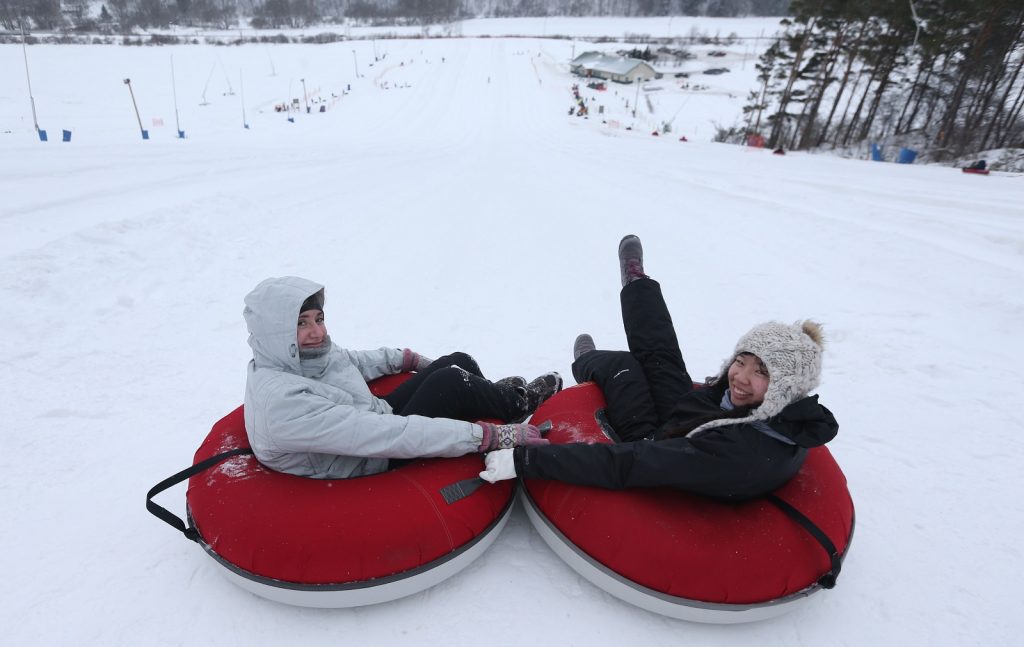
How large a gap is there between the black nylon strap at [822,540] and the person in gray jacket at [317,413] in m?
0.98

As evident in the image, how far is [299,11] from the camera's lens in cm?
8256

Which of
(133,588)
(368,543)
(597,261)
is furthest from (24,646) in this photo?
(597,261)

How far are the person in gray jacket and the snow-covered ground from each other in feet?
1.70

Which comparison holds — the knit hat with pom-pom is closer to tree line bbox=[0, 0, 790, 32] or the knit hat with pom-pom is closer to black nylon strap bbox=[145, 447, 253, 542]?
black nylon strap bbox=[145, 447, 253, 542]

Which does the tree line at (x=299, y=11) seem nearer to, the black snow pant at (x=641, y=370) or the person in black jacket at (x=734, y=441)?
the black snow pant at (x=641, y=370)

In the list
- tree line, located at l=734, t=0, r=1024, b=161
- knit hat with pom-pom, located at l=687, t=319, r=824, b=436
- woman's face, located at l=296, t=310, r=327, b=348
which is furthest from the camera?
tree line, located at l=734, t=0, r=1024, b=161

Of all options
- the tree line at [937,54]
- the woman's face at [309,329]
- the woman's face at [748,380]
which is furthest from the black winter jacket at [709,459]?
the tree line at [937,54]

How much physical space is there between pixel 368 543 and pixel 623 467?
0.97 metres

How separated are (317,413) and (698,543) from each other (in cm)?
145

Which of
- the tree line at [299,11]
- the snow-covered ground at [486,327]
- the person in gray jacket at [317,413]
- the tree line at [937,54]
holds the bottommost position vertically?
the snow-covered ground at [486,327]

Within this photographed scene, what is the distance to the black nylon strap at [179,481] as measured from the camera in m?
1.85

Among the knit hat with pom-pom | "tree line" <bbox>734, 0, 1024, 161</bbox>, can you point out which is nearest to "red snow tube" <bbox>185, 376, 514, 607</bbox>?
the knit hat with pom-pom

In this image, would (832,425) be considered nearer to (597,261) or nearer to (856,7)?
(597,261)

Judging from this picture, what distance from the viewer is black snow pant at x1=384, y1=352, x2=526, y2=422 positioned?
2281 mm
